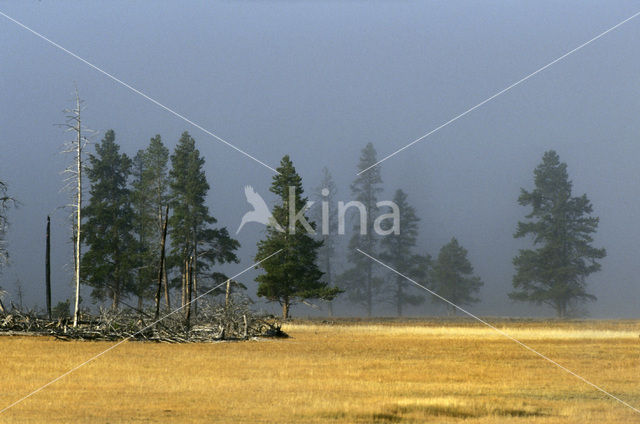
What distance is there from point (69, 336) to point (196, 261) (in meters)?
25.4

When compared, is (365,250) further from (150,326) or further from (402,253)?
(150,326)

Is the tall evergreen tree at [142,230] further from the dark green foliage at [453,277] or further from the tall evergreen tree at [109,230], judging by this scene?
the dark green foliage at [453,277]

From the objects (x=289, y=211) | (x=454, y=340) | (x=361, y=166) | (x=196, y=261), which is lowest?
(x=454, y=340)

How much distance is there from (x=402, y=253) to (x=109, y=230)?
1461 inches

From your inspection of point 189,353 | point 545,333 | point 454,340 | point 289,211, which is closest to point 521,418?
point 189,353

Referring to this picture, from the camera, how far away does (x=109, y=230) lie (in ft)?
211

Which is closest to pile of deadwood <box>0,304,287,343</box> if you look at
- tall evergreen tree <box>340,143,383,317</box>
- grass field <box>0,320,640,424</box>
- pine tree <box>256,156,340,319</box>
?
grass field <box>0,320,640,424</box>

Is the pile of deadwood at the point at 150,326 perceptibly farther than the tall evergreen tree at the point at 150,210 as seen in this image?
No

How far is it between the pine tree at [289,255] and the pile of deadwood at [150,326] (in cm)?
1760

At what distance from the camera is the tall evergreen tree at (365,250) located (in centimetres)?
8775

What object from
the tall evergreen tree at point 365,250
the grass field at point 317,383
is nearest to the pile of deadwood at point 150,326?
the grass field at point 317,383

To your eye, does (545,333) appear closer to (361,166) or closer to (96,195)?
(96,195)

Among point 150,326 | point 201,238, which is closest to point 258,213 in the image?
point 201,238

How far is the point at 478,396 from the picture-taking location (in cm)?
1895
